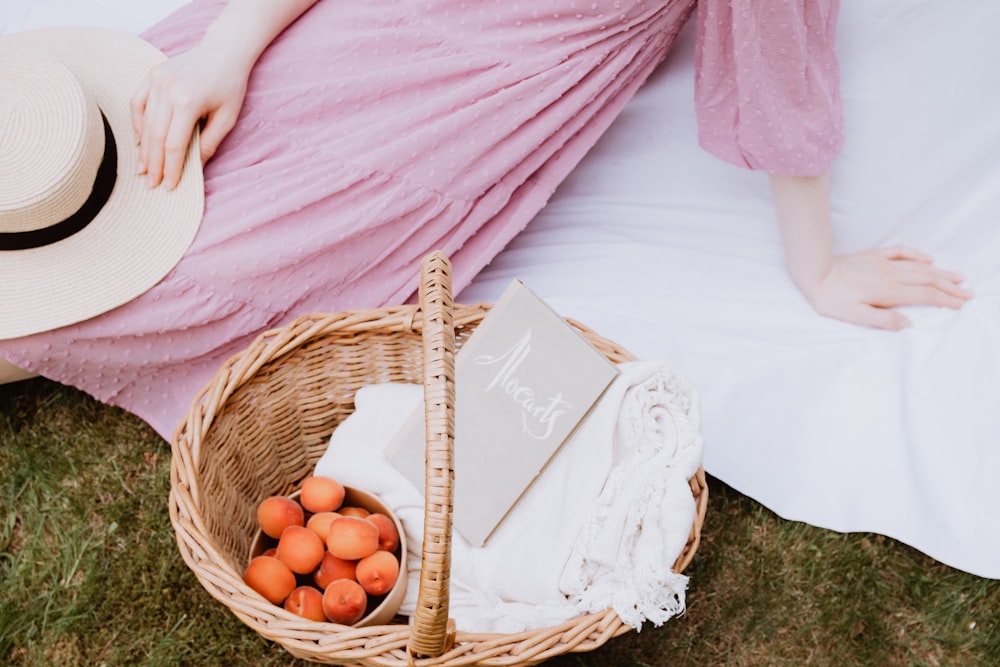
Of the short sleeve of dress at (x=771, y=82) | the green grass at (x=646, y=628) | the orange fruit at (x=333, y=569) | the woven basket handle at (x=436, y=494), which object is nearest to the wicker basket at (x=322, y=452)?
the woven basket handle at (x=436, y=494)

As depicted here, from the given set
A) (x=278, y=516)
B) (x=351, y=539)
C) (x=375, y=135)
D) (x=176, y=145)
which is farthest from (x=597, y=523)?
(x=176, y=145)

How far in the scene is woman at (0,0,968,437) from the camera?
1067 mm

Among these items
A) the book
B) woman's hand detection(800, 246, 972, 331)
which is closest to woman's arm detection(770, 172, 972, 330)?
woman's hand detection(800, 246, 972, 331)

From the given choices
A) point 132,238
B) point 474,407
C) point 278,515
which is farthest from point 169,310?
point 474,407

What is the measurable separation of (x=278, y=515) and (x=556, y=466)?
35 cm

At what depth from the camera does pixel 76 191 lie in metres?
0.96

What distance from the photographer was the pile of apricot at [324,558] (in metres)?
0.94

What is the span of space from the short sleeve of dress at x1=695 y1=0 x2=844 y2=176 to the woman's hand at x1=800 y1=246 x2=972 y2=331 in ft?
0.76

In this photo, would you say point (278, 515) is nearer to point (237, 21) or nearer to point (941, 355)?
point (237, 21)

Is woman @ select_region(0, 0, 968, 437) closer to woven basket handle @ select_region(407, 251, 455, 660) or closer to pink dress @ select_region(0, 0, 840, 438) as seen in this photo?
pink dress @ select_region(0, 0, 840, 438)

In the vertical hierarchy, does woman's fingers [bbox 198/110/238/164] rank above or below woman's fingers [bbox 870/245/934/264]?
above

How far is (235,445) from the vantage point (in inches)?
42.2

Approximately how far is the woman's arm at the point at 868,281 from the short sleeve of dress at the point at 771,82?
0.15 meters

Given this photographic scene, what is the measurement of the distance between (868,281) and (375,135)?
32.0 inches
